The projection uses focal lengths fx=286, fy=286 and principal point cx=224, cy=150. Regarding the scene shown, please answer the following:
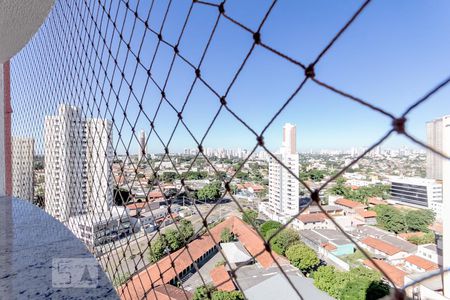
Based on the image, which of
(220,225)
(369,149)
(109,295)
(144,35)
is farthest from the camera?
(220,225)

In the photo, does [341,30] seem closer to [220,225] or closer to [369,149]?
[369,149]

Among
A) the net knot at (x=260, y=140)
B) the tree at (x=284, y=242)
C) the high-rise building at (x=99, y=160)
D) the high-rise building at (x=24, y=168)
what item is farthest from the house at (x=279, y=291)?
Result: the net knot at (x=260, y=140)

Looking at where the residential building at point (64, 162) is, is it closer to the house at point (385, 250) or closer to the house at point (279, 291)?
the house at point (279, 291)

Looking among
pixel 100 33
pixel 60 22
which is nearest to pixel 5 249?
pixel 100 33

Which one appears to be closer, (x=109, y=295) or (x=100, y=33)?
(x=109, y=295)

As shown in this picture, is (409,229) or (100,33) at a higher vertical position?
(100,33)

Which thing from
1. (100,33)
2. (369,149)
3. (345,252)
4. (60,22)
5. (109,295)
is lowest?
(345,252)
